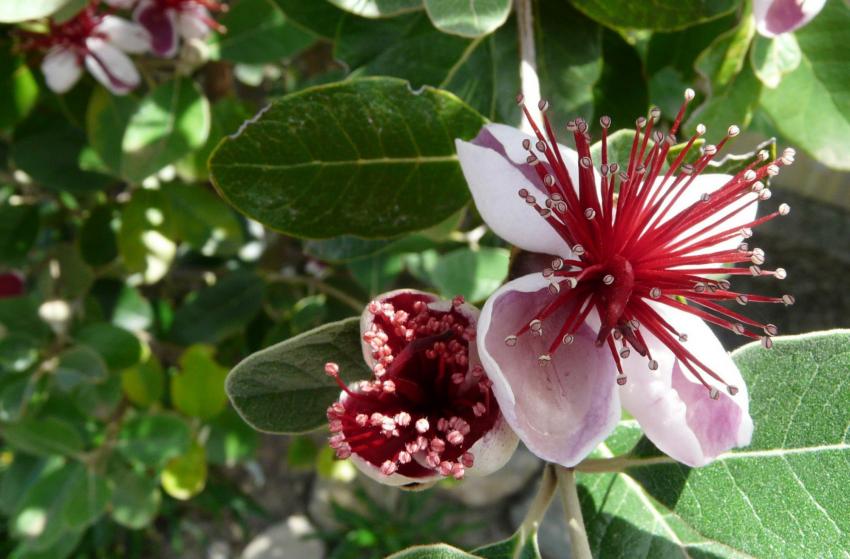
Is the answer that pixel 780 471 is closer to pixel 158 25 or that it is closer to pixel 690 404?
pixel 690 404

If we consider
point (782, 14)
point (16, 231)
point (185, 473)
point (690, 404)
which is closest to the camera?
point (690, 404)

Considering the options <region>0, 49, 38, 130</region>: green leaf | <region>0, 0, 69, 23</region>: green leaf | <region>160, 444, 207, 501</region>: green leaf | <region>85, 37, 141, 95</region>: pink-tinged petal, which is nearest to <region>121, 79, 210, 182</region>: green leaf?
<region>85, 37, 141, 95</region>: pink-tinged petal

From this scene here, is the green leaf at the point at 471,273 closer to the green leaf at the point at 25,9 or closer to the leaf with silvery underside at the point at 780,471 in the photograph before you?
the leaf with silvery underside at the point at 780,471

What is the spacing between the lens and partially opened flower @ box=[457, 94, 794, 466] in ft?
1.95

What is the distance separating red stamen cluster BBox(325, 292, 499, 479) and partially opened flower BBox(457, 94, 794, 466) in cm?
4

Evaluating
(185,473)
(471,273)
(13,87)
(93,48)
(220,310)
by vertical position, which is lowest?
(185,473)

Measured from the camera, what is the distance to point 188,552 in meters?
2.90

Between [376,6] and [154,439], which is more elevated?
[376,6]

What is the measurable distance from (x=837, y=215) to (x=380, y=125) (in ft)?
10.3

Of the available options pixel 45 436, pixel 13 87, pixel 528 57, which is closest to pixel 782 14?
pixel 528 57

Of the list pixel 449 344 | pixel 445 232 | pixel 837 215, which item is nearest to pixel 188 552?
pixel 445 232

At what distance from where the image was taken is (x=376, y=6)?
2.39ft

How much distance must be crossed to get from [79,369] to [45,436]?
0.25 meters

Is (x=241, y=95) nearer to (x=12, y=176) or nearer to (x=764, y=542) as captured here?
(x=12, y=176)
